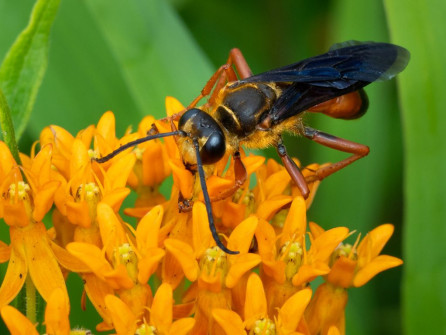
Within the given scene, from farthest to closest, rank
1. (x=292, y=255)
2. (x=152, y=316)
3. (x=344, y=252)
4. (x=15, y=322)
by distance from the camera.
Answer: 1. (x=344, y=252)
2. (x=292, y=255)
3. (x=152, y=316)
4. (x=15, y=322)

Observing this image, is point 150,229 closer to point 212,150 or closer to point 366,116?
point 212,150

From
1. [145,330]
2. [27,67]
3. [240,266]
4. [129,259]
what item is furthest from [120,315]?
[27,67]

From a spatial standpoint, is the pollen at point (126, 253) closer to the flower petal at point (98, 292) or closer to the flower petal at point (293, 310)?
the flower petal at point (98, 292)

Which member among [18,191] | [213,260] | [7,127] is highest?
[7,127]

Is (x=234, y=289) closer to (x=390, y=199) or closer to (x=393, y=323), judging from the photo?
(x=393, y=323)

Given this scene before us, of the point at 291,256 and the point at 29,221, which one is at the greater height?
the point at 29,221

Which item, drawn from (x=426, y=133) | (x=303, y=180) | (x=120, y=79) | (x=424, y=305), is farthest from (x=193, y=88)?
(x=424, y=305)

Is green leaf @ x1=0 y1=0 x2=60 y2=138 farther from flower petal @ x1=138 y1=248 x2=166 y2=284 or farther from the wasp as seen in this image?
flower petal @ x1=138 y1=248 x2=166 y2=284
